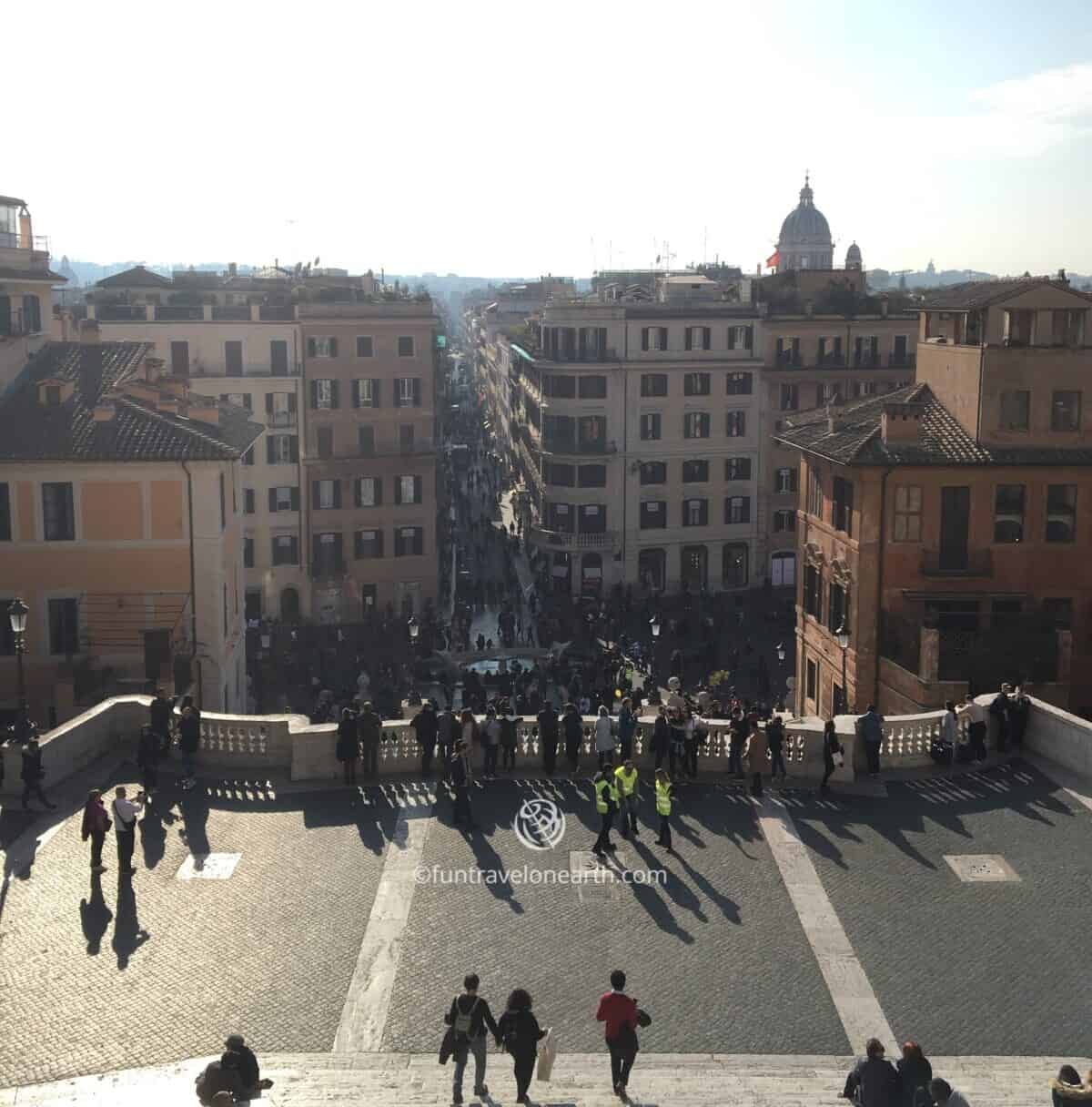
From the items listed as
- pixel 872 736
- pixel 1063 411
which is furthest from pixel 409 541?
pixel 872 736

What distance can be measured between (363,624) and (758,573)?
71.6ft

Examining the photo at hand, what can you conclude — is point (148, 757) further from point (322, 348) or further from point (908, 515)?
point (322, 348)

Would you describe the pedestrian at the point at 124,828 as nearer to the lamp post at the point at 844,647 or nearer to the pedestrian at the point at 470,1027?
the pedestrian at the point at 470,1027

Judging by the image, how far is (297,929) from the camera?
20703mm

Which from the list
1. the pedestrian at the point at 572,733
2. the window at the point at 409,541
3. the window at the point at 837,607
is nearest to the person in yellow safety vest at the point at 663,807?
the pedestrian at the point at 572,733

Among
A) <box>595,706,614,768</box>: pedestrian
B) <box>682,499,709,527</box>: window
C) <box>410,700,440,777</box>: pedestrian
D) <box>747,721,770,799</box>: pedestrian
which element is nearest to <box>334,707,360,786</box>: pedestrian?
<box>410,700,440,777</box>: pedestrian

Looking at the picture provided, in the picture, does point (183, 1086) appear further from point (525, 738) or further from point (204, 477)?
point (204, 477)

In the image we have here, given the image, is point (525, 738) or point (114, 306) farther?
point (114, 306)

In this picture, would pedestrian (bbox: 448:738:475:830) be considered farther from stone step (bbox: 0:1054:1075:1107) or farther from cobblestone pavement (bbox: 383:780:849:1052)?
stone step (bbox: 0:1054:1075:1107)

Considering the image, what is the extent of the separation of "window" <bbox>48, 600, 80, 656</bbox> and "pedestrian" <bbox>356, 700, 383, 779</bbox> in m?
14.8

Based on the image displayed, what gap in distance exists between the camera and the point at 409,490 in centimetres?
7256

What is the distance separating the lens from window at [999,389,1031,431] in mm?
40500

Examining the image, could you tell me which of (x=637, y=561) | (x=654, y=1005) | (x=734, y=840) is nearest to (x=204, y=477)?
(x=734, y=840)

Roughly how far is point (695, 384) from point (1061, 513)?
3808 centimetres
